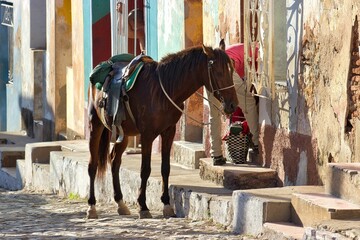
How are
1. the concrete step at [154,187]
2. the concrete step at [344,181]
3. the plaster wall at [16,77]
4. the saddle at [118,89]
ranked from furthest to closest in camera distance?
the plaster wall at [16,77], the saddle at [118,89], the concrete step at [154,187], the concrete step at [344,181]

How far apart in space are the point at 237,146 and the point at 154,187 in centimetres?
98

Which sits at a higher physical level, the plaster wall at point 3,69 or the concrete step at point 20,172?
the plaster wall at point 3,69

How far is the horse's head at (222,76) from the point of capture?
40.1 ft

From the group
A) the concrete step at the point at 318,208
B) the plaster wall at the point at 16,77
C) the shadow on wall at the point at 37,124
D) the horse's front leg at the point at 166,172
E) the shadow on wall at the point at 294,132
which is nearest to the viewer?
the concrete step at the point at 318,208

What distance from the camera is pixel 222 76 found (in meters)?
12.2

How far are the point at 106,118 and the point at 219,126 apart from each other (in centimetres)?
125

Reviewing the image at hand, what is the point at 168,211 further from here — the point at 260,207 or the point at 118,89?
the point at 260,207

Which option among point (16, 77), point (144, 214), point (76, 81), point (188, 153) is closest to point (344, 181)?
point (144, 214)

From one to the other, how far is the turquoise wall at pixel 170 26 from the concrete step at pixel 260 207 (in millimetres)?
5237

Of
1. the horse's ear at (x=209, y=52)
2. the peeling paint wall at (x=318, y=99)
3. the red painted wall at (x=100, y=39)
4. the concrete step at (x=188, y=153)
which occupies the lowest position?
the concrete step at (x=188, y=153)

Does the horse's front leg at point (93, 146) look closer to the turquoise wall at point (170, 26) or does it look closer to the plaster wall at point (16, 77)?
the turquoise wall at point (170, 26)

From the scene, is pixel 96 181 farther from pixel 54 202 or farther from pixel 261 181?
pixel 261 181

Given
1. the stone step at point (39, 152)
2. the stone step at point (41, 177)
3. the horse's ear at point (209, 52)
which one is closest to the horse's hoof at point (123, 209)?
the horse's ear at point (209, 52)

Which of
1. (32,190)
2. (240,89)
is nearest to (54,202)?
(32,190)
